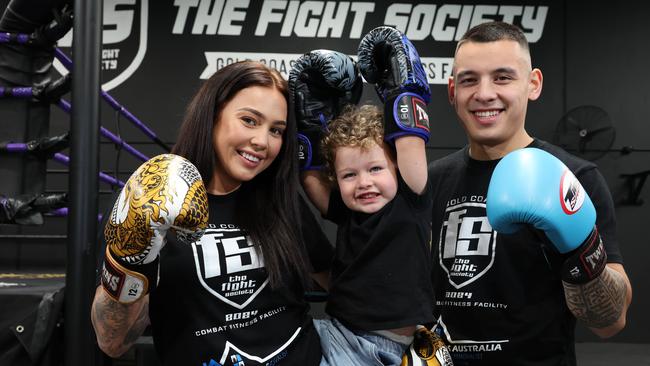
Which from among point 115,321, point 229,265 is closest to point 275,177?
point 229,265

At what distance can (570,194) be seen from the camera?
3.34 ft

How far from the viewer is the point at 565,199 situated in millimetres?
1003

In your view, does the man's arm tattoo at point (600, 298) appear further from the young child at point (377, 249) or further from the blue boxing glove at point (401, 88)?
the blue boxing glove at point (401, 88)

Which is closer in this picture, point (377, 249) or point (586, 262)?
point (586, 262)

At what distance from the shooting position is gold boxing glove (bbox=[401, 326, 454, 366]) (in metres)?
1.12

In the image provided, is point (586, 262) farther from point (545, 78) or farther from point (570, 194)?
point (545, 78)

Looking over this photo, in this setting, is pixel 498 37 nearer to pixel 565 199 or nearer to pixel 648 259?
pixel 565 199

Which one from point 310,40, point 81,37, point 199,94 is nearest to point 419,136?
point 199,94

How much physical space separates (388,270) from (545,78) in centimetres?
384

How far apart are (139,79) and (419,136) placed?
12.0ft

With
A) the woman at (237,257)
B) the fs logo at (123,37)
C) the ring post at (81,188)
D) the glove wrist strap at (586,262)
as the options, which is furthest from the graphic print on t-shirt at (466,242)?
the fs logo at (123,37)

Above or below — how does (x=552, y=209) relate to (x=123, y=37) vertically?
below

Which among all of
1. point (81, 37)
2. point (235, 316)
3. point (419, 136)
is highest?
point (81, 37)

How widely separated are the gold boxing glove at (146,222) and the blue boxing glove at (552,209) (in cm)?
59
